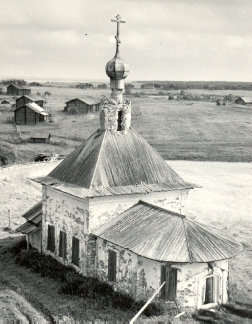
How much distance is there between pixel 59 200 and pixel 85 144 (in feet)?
9.03

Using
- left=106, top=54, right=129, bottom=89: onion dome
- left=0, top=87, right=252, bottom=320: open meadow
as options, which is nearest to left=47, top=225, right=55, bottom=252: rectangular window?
left=0, top=87, right=252, bottom=320: open meadow

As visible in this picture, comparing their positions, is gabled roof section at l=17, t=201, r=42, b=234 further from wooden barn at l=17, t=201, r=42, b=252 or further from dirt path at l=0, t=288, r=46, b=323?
dirt path at l=0, t=288, r=46, b=323

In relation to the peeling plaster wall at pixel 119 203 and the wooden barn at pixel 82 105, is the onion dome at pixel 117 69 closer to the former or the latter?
the peeling plaster wall at pixel 119 203

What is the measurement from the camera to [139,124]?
69.8 metres

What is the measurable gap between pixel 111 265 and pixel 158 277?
2450 mm

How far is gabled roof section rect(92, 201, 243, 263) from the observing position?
17594 mm

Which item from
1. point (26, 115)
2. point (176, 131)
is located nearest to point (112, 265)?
point (176, 131)

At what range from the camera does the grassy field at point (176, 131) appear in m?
54.7

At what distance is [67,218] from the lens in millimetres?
21766

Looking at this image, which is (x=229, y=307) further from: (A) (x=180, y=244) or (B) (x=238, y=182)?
(B) (x=238, y=182)

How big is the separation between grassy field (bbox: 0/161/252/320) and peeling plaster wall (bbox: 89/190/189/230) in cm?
322

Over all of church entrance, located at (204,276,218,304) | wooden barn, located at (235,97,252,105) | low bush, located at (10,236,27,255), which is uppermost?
wooden barn, located at (235,97,252,105)

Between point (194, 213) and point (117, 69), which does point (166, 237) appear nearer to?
point (117, 69)

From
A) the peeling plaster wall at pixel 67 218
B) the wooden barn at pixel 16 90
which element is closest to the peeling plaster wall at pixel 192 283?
the peeling plaster wall at pixel 67 218
